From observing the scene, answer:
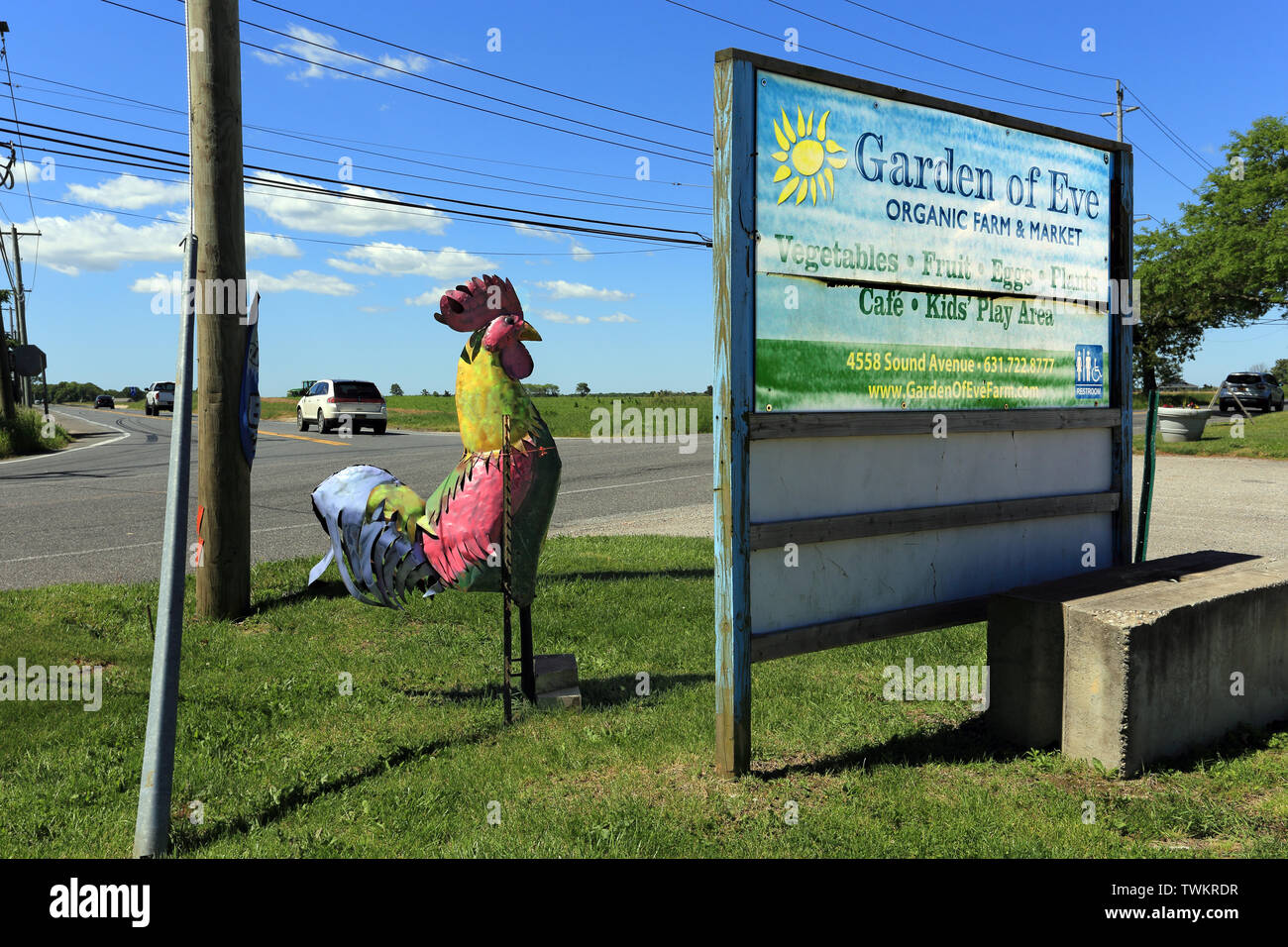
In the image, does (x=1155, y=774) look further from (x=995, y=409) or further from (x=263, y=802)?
(x=263, y=802)

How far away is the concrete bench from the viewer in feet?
13.0

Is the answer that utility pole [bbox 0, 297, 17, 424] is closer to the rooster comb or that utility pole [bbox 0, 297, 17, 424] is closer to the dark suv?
the rooster comb

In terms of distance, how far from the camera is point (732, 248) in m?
3.89

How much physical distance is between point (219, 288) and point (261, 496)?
8.00 m

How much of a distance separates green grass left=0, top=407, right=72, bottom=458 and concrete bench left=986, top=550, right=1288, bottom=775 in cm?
2582

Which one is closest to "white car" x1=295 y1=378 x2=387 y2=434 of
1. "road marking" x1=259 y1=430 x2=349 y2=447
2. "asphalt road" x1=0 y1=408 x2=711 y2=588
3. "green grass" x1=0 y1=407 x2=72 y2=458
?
"road marking" x1=259 y1=430 x2=349 y2=447

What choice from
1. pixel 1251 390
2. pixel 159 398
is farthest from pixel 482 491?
pixel 159 398

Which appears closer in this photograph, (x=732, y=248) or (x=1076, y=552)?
(x=732, y=248)

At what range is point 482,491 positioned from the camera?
14.9 feet

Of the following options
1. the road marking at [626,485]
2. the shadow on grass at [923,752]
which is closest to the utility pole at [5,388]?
the road marking at [626,485]

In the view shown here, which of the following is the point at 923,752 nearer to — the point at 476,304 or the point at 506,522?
the point at 506,522

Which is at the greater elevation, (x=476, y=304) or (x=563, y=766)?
(x=476, y=304)
